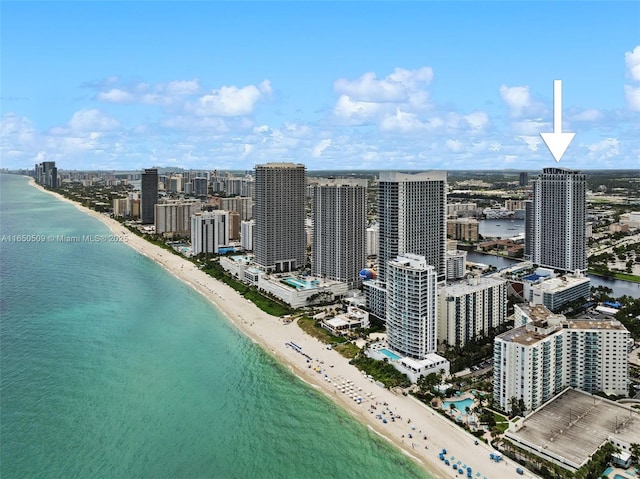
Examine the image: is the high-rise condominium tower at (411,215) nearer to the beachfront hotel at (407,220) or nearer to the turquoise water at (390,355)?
the beachfront hotel at (407,220)

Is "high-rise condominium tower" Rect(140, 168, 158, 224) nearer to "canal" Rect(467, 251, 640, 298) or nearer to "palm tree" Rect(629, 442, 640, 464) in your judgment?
"canal" Rect(467, 251, 640, 298)

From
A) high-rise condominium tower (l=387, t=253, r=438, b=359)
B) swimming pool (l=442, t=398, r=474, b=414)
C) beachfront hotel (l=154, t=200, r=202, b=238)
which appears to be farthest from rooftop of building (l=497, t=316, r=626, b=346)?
beachfront hotel (l=154, t=200, r=202, b=238)

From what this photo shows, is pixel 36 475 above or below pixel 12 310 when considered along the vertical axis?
below

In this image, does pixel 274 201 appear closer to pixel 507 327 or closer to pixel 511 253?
pixel 507 327

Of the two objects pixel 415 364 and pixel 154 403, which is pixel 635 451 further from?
pixel 154 403

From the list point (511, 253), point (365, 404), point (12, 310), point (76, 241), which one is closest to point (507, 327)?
point (365, 404)
